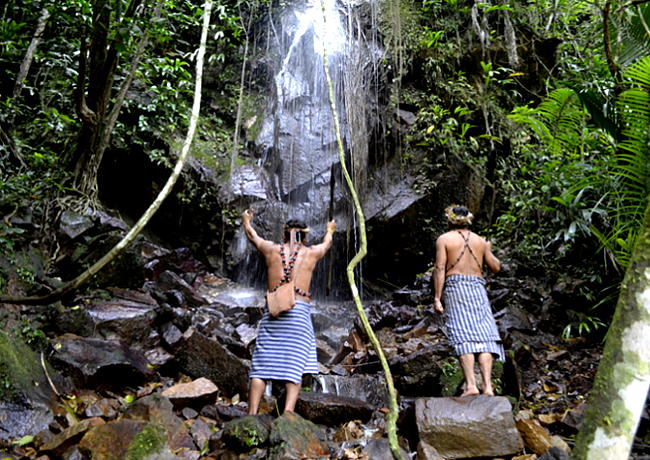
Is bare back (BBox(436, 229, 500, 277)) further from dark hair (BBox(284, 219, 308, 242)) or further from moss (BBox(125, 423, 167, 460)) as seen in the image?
moss (BBox(125, 423, 167, 460))

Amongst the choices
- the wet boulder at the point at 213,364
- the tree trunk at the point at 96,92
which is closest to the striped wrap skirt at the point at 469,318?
the wet boulder at the point at 213,364

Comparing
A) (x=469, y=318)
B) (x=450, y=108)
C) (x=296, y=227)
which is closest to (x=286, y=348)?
(x=296, y=227)

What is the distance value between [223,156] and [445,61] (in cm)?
578

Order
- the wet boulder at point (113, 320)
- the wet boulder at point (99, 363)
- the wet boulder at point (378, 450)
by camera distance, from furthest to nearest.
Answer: the wet boulder at point (113, 320) < the wet boulder at point (99, 363) < the wet boulder at point (378, 450)

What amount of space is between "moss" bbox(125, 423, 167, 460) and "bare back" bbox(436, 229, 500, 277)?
2658mm

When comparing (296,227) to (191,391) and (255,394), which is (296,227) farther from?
(191,391)

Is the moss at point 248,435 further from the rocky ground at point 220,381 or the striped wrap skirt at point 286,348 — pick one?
the striped wrap skirt at point 286,348

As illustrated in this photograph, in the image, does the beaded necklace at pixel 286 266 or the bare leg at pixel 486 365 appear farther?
the beaded necklace at pixel 286 266

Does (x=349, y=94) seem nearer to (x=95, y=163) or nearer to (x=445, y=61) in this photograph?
(x=445, y=61)

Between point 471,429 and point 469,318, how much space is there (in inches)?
39.5

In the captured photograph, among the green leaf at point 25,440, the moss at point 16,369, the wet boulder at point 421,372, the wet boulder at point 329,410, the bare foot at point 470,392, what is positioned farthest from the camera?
the wet boulder at point 421,372

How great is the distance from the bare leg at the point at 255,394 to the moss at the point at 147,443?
35.5 inches

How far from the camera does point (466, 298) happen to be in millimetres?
3955

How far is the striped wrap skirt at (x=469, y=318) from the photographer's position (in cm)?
378
